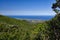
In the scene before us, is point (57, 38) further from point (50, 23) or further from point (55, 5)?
point (55, 5)

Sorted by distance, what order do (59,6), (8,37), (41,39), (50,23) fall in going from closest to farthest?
1. (59,6)
2. (50,23)
3. (8,37)
4. (41,39)

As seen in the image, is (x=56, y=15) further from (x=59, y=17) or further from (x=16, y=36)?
(x=16, y=36)

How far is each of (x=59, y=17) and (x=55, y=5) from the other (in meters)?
1.41

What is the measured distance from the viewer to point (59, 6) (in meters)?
23.1

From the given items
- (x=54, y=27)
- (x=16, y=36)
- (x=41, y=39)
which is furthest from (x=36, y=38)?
(x=54, y=27)

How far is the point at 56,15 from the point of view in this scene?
79.2 ft

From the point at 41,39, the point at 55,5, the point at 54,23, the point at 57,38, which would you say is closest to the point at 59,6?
the point at 55,5

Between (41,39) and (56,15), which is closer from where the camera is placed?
(56,15)

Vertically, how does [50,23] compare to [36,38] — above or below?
above

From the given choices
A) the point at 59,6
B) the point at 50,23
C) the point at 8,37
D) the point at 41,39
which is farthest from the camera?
the point at 41,39

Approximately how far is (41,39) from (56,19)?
5722 mm

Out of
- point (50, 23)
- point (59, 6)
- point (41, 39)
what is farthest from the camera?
point (41, 39)

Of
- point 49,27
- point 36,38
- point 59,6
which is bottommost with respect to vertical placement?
point 36,38

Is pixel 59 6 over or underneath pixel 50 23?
over
